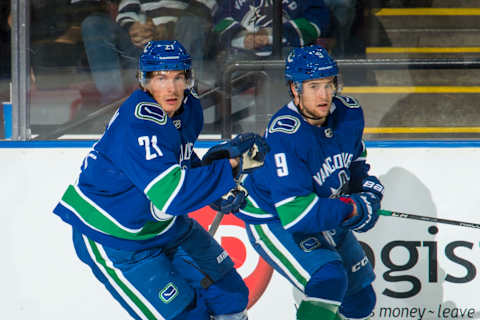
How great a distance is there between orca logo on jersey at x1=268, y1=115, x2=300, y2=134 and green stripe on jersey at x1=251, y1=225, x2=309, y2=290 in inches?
16.1

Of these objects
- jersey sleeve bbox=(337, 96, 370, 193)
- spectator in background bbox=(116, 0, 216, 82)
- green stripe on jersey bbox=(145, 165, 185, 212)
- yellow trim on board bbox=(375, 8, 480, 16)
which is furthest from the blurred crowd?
green stripe on jersey bbox=(145, 165, 185, 212)

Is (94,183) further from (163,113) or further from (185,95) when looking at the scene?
(185,95)

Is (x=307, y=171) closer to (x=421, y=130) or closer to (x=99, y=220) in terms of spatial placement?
(x=99, y=220)

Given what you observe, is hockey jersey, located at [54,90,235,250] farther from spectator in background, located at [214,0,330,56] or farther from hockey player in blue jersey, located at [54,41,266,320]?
spectator in background, located at [214,0,330,56]

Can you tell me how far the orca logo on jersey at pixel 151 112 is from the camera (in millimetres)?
2410

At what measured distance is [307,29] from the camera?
344 centimetres

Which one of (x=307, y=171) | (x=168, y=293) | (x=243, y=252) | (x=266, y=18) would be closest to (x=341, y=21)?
(x=266, y=18)

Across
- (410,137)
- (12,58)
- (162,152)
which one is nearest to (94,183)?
(162,152)

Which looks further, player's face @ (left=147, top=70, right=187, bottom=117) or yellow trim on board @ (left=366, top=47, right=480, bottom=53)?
yellow trim on board @ (left=366, top=47, right=480, bottom=53)

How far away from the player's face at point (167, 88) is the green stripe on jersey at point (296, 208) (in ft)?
1.69

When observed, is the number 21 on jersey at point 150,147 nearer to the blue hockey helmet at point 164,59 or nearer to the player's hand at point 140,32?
the blue hockey helmet at point 164,59

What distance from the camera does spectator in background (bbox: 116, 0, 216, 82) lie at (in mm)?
3467

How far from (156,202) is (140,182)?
0.08 metres

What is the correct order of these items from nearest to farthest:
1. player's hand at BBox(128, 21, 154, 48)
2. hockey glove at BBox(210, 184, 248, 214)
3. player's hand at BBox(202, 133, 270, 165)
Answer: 1. player's hand at BBox(202, 133, 270, 165)
2. hockey glove at BBox(210, 184, 248, 214)
3. player's hand at BBox(128, 21, 154, 48)
